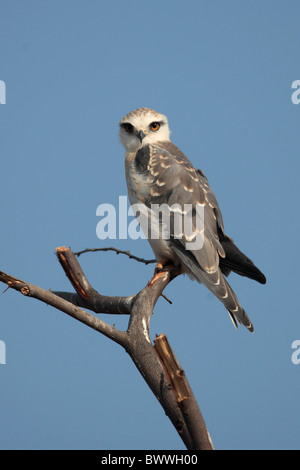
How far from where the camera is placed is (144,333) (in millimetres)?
4043

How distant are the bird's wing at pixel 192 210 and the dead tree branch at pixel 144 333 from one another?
1.01 feet

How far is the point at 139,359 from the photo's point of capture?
392 centimetres

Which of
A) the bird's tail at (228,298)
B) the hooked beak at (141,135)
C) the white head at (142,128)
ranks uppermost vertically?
the white head at (142,128)

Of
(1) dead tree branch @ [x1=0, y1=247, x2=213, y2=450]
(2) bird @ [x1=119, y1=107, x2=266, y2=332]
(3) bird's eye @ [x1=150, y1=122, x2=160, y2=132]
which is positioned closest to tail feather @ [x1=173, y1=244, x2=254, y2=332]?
(2) bird @ [x1=119, y1=107, x2=266, y2=332]

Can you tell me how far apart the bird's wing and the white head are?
0.28m

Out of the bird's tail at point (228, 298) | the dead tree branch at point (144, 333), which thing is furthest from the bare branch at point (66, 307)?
the bird's tail at point (228, 298)

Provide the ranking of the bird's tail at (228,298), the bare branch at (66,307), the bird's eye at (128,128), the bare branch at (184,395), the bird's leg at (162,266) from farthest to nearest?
1. the bird's eye at (128,128)
2. the bird's leg at (162,266)
3. the bird's tail at (228,298)
4. the bare branch at (66,307)
5. the bare branch at (184,395)

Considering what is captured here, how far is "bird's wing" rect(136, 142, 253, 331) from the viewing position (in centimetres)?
503

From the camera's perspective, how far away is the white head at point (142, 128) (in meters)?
6.34

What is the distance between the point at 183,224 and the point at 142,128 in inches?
57.9

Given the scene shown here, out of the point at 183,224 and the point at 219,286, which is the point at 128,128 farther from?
the point at 219,286

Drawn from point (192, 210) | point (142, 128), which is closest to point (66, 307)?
point (192, 210)

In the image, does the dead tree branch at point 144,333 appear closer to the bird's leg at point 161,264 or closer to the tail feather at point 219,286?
the bird's leg at point 161,264

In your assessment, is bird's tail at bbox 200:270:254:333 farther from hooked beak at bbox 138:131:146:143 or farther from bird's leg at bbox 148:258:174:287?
hooked beak at bbox 138:131:146:143
